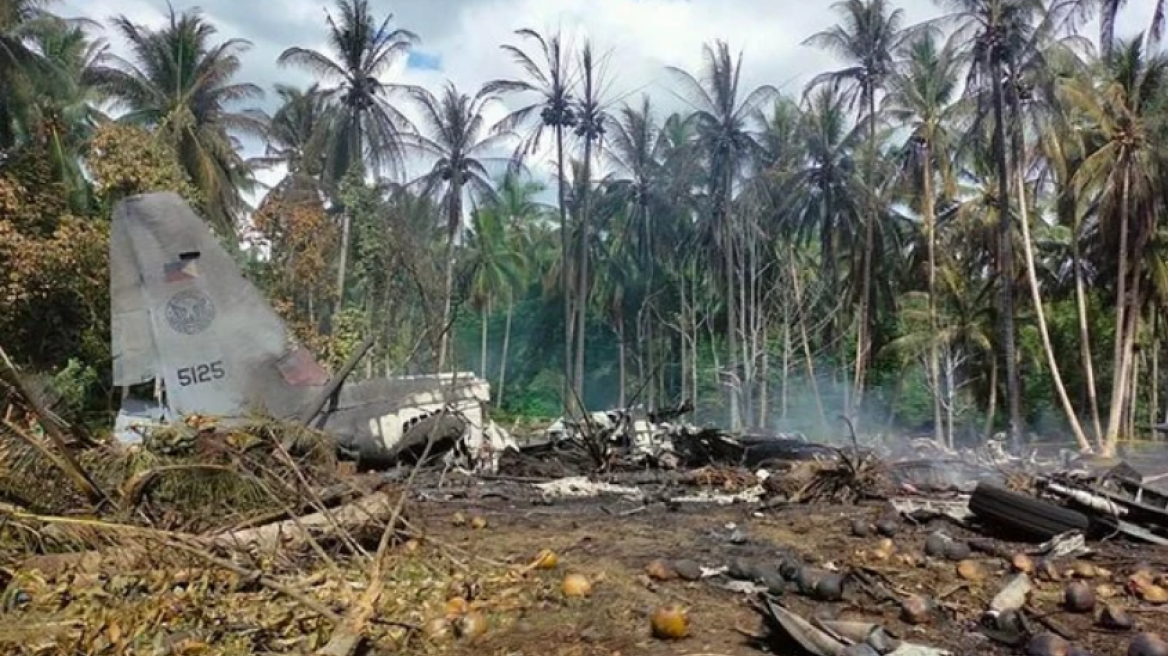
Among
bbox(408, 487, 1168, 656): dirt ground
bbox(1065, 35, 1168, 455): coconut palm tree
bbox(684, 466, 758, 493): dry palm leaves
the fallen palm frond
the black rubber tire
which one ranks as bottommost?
bbox(684, 466, 758, 493): dry palm leaves

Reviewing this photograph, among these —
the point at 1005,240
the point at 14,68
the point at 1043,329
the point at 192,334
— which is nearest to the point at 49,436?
the point at 192,334

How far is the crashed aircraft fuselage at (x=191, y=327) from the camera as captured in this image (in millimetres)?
10156

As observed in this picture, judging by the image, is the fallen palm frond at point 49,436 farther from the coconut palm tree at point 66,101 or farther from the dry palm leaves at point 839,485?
the coconut palm tree at point 66,101

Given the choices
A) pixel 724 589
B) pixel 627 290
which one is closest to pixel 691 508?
pixel 724 589

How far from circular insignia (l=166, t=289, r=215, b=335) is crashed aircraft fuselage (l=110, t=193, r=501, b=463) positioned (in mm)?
12

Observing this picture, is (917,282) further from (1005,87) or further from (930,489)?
(930,489)

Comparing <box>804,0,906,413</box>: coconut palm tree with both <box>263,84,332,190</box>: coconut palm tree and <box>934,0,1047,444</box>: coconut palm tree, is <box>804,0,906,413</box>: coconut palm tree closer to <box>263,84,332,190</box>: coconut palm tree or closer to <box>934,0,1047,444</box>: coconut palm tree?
<box>934,0,1047,444</box>: coconut palm tree

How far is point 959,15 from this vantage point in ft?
74.9

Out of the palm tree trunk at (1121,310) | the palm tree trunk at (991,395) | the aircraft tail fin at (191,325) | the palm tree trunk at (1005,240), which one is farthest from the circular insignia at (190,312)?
the palm tree trunk at (991,395)

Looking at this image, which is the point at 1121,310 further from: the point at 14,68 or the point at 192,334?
the point at 14,68

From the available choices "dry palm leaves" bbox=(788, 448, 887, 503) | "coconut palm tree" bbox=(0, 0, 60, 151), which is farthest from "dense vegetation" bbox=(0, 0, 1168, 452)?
"dry palm leaves" bbox=(788, 448, 887, 503)

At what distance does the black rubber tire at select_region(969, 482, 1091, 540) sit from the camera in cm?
674

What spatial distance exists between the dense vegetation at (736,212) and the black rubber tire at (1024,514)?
10475 millimetres

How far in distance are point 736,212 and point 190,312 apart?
23490mm
